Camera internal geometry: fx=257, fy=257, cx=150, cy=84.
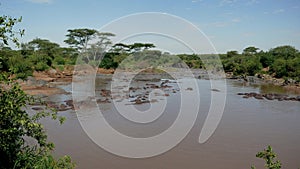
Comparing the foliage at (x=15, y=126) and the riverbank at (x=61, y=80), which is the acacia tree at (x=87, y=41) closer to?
the riverbank at (x=61, y=80)

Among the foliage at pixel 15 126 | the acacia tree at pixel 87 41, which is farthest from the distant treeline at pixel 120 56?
the foliage at pixel 15 126

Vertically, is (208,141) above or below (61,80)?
below

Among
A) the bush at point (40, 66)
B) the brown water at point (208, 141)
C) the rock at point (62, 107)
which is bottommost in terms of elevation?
the brown water at point (208, 141)

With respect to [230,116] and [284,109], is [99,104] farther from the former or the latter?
[284,109]

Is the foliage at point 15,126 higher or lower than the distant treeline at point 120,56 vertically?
lower

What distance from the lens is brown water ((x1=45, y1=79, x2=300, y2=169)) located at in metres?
6.09

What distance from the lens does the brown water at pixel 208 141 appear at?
6090mm

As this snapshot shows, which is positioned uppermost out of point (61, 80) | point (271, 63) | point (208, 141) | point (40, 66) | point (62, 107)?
point (271, 63)

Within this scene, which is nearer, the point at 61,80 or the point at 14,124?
the point at 14,124

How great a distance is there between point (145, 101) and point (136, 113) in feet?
9.57

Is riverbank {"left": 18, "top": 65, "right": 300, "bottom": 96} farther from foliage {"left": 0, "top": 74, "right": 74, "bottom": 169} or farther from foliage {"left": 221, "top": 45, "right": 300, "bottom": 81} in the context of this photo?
foliage {"left": 0, "top": 74, "right": 74, "bottom": 169}

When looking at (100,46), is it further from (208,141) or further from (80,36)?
(208,141)

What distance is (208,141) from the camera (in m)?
7.71

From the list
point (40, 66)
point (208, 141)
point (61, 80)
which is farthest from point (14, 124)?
point (40, 66)
